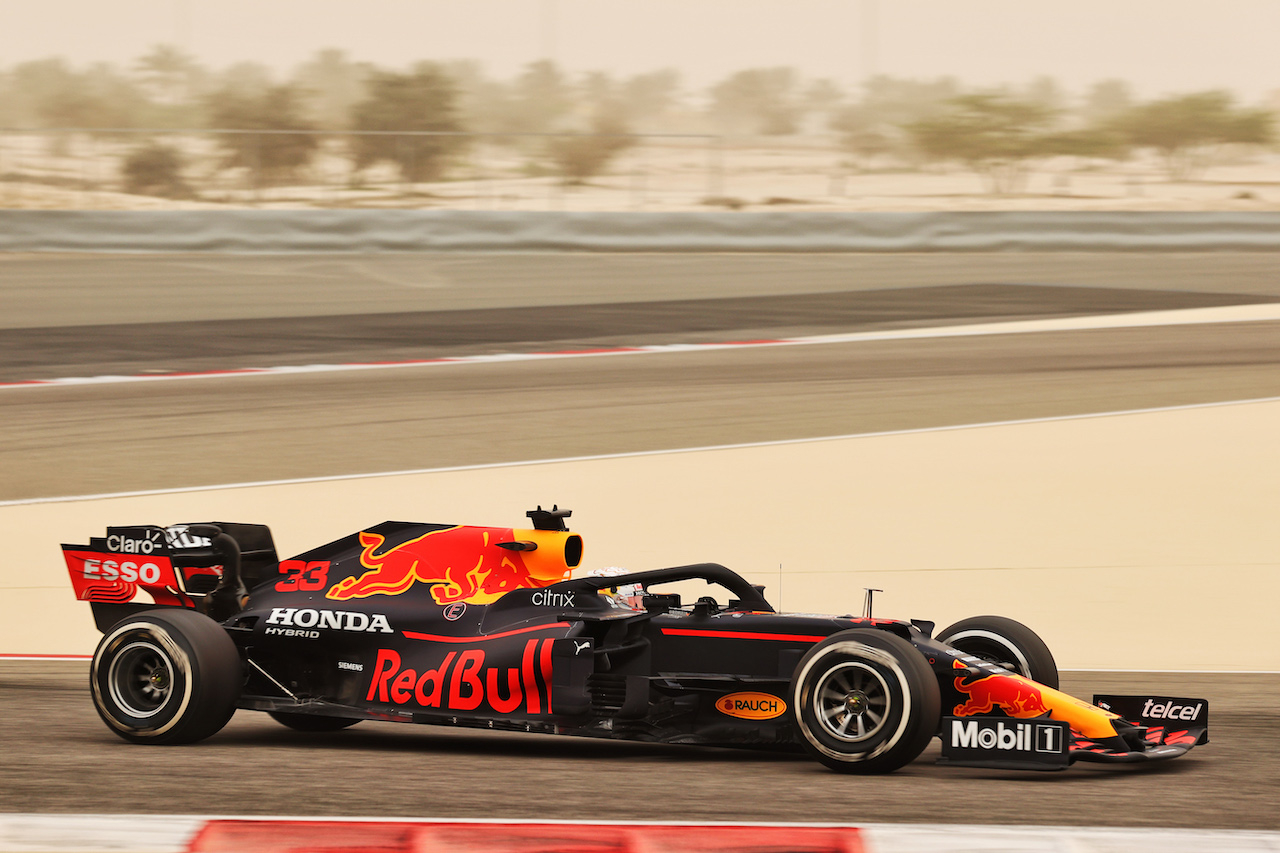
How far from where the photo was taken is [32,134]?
3088cm

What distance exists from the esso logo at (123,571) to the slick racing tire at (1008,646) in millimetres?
3855

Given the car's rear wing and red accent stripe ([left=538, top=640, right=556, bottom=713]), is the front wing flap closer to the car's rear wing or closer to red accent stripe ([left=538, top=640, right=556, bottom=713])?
red accent stripe ([left=538, top=640, right=556, bottom=713])

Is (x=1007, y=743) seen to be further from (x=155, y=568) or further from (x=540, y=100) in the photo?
(x=540, y=100)

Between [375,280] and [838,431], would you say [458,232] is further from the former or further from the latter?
[838,431]

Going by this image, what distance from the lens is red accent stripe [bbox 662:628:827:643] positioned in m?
6.98

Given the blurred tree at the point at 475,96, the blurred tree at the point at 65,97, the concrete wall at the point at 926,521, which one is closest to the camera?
the concrete wall at the point at 926,521

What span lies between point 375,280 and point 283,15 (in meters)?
15.5

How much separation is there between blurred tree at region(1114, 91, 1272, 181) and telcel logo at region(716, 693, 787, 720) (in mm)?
31988

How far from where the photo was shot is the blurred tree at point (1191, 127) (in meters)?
36.8

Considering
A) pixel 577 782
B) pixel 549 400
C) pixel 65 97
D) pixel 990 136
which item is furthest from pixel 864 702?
pixel 65 97

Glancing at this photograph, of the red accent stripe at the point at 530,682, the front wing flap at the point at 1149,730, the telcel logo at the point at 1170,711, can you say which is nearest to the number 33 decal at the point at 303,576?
the red accent stripe at the point at 530,682

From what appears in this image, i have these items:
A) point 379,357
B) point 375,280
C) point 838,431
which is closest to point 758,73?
point 375,280

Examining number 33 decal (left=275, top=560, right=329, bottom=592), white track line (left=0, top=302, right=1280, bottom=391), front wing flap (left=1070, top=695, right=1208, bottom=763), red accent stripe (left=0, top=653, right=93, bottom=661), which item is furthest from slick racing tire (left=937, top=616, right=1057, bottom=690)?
white track line (left=0, top=302, right=1280, bottom=391)

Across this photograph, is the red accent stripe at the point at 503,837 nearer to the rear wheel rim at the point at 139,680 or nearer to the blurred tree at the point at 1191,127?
the rear wheel rim at the point at 139,680
